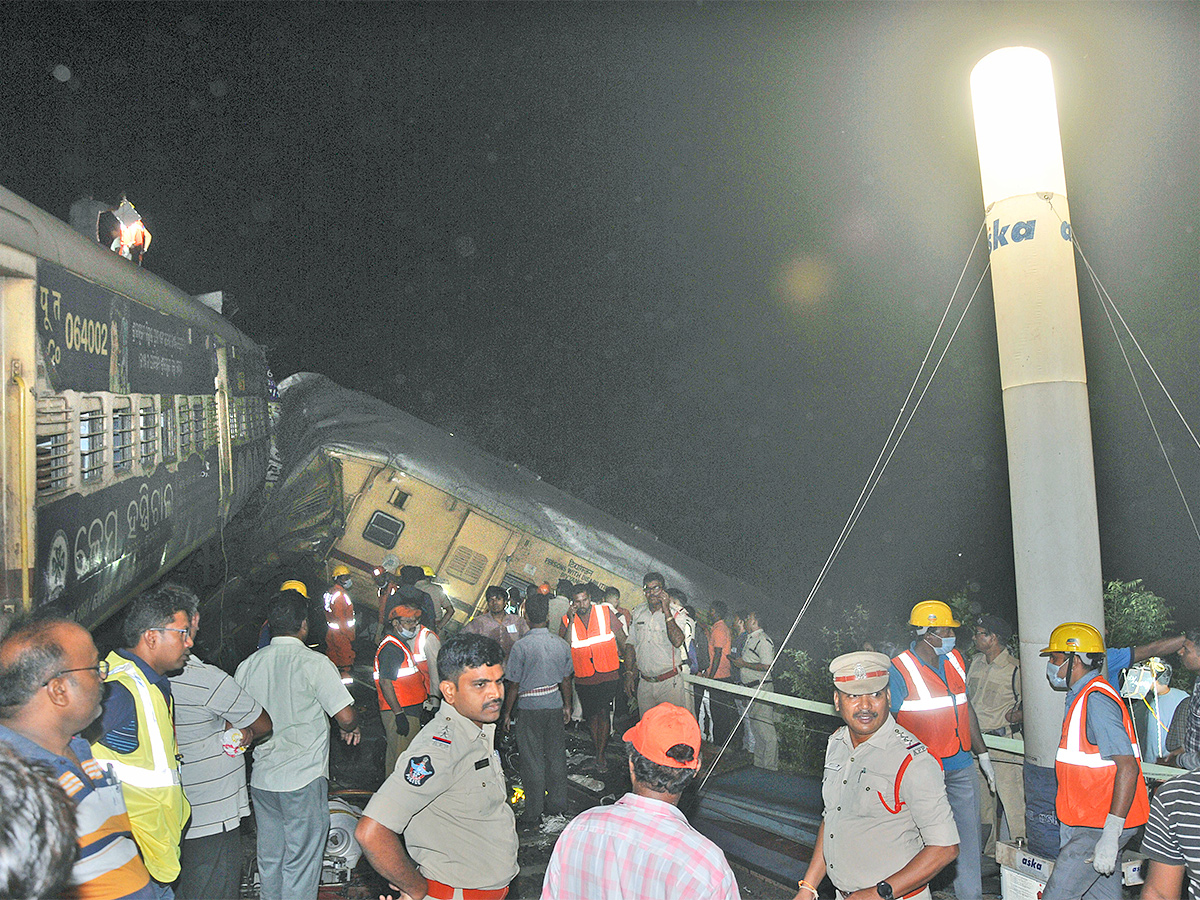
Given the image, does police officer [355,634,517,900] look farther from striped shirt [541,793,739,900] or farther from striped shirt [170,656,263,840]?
striped shirt [170,656,263,840]

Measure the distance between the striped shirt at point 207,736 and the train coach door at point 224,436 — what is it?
6.17m

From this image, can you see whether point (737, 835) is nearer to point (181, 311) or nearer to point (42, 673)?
point (42, 673)

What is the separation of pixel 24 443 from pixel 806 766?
6.34 meters

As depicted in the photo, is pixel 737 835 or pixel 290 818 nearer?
pixel 290 818

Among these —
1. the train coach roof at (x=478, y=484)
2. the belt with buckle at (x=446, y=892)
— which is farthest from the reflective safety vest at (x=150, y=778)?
the train coach roof at (x=478, y=484)

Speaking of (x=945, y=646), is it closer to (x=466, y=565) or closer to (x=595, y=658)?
(x=595, y=658)

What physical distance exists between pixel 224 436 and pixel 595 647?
215 inches

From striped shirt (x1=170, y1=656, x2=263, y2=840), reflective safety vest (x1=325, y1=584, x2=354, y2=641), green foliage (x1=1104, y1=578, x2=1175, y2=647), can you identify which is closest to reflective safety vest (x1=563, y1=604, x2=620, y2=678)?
reflective safety vest (x1=325, y1=584, x2=354, y2=641)

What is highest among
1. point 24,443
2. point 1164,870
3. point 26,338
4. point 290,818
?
point 26,338

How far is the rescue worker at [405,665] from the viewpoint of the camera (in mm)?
5992

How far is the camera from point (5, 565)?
3377 millimetres

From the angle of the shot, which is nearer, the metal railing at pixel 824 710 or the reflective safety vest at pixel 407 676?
the metal railing at pixel 824 710

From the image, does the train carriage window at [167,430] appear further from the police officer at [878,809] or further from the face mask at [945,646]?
the face mask at [945,646]

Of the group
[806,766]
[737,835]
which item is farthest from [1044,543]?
[737,835]
